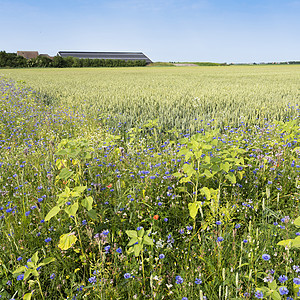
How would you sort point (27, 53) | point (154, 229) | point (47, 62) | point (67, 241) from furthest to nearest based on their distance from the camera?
point (27, 53), point (47, 62), point (154, 229), point (67, 241)

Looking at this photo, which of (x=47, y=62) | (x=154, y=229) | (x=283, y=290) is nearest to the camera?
(x=283, y=290)

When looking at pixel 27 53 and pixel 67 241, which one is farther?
pixel 27 53

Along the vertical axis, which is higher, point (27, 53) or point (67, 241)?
point (27, 53)

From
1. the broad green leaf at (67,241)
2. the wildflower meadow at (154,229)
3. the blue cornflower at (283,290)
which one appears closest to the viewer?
the blue cornflower at (283,290)

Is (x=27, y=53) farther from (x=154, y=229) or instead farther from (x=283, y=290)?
(x=283, y=290)

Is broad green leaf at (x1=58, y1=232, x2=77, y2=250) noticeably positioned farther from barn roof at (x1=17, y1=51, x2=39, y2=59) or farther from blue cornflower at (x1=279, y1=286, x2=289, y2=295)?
barn roof at (x1=17, y1=51, x2=39, y2=59)

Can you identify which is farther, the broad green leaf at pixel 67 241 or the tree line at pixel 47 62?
the tree line at pixel 47 62

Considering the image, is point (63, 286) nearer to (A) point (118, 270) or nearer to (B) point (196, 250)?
(A) point (118, 270)

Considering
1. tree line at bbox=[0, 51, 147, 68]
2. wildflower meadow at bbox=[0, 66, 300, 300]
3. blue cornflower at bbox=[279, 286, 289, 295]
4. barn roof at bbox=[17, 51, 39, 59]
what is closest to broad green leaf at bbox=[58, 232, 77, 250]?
wildflower meadow at bbox=[0, 66, 300, 300]

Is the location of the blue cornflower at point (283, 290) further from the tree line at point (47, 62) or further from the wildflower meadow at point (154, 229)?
the tree line at point (47, 62)

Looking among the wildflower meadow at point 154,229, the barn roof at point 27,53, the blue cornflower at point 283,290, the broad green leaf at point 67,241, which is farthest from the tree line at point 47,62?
the blue cornflower at point 283,290


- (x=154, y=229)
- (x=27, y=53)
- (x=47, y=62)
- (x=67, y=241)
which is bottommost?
(x=154, y=229)

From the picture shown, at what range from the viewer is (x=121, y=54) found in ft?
358

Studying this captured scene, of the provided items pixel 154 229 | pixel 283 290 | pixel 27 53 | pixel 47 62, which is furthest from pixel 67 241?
pixel 27 53
